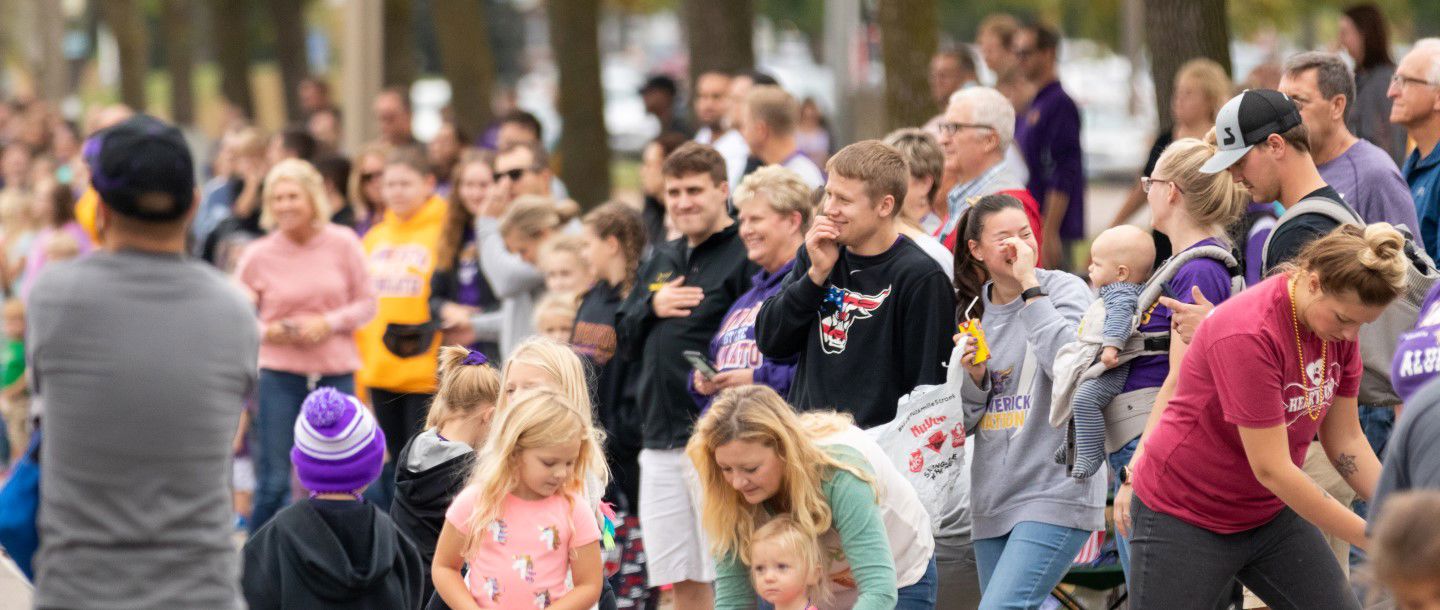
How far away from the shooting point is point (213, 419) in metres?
3.77

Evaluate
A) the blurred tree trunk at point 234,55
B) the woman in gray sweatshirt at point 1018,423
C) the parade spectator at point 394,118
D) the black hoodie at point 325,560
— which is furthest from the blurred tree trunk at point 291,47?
the black hoodie at point 325,560

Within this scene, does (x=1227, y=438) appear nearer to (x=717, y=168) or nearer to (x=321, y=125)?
(x=717, y=168)

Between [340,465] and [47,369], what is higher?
[47,369]

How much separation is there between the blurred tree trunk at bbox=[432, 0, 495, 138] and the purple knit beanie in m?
13.0

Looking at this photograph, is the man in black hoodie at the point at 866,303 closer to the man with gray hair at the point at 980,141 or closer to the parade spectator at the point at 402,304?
the man with gray hair at the point at 980,141

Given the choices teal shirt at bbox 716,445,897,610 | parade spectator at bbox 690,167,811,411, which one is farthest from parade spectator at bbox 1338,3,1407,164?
teal shirt at bbox 716,445,897,610

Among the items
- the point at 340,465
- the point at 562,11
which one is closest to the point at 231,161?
the point at 562,11

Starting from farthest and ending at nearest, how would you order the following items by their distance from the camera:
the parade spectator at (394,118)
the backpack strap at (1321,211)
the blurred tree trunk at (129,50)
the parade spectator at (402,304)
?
the blurred tree trunk at (129,50)
the parade spectator at (394,118)
the parade spectator at (402,304)
the backpack strap at (1321,211)

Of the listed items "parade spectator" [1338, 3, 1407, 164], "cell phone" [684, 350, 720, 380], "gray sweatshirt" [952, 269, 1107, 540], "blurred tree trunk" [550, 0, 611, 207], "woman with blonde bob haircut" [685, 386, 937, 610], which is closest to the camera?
"woman with blonde bob haircut" [685, 386, 937, 610]

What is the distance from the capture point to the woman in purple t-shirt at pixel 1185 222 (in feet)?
17.4

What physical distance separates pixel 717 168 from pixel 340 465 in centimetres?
256

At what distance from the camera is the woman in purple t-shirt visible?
532 centimetres

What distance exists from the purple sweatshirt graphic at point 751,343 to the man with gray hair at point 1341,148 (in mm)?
2035

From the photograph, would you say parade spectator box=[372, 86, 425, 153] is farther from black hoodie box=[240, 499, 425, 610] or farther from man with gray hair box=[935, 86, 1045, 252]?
black hoodie box=[240, 499, 425, 610]
